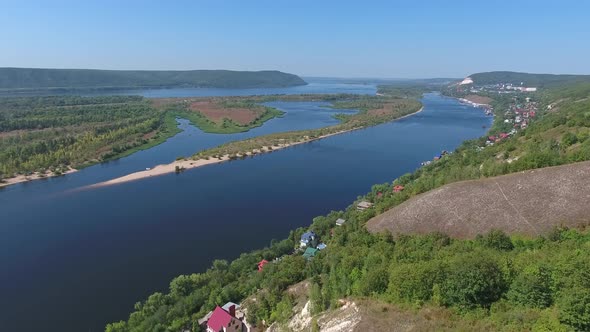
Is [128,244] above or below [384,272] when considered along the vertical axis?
below

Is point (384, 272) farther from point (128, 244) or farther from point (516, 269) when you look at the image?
point (128, 244)

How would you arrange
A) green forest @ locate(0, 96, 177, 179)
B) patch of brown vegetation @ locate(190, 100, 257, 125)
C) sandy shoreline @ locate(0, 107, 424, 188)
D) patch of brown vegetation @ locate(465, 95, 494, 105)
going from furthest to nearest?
patch of brown vegetation @ locate(465, 95, 494, 105), patch of brown vegetation @ locate(190, 100, 257, 125), green forest @ locate(0, 96, 177, 179), sandy shoreline @ locate(0, 107, 424, 188)

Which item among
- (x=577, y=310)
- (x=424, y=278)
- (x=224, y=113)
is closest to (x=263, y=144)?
(x=224, y=113)

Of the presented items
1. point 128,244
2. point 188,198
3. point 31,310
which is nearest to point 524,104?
point 188,198

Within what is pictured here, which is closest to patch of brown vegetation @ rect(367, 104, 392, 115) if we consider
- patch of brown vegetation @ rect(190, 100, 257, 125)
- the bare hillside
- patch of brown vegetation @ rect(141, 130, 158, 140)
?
patch of brown vegetation @ rect(190, 100, 257, 125)

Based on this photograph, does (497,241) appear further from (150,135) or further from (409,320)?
(150,135)

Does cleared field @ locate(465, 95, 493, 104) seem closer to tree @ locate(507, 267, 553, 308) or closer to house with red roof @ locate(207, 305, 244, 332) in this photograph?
tree @ locate(507, 267, 553, 308)
